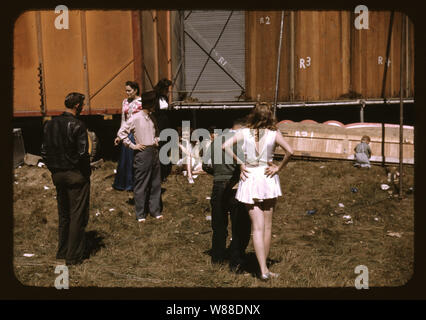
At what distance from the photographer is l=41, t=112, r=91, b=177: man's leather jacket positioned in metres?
5.35

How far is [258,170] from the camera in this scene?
4816 millimetres

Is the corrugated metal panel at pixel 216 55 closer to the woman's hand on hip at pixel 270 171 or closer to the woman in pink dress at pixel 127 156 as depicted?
the woman in pink dress at pixel 127 156

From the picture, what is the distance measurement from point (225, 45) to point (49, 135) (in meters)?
8.83

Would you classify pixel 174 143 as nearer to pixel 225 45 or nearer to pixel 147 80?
pixel 147 80

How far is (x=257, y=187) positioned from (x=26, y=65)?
681cm

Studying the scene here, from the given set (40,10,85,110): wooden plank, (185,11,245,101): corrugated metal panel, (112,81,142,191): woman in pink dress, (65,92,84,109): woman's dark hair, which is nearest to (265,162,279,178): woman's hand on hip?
(65,92,84,109): woman's dark hair

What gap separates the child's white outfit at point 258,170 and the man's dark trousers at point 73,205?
6.16 feet

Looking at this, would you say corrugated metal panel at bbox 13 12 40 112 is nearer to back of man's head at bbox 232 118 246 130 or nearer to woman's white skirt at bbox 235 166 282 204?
back of man's head at bbox 232 118 246 130

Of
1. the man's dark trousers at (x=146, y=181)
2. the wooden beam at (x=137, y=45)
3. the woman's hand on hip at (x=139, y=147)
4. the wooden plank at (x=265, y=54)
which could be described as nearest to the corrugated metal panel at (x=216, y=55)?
the wooden plank at (x=265, y=54)

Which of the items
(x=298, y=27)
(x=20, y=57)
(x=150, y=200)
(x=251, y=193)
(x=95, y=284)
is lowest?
(x=95, y=284)

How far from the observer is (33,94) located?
9.83 meters

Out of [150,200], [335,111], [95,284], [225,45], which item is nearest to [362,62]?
[335,111]

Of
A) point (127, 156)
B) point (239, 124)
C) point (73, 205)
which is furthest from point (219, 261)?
point (127, 156)

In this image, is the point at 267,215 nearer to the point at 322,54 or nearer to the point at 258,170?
the point at 258,170
